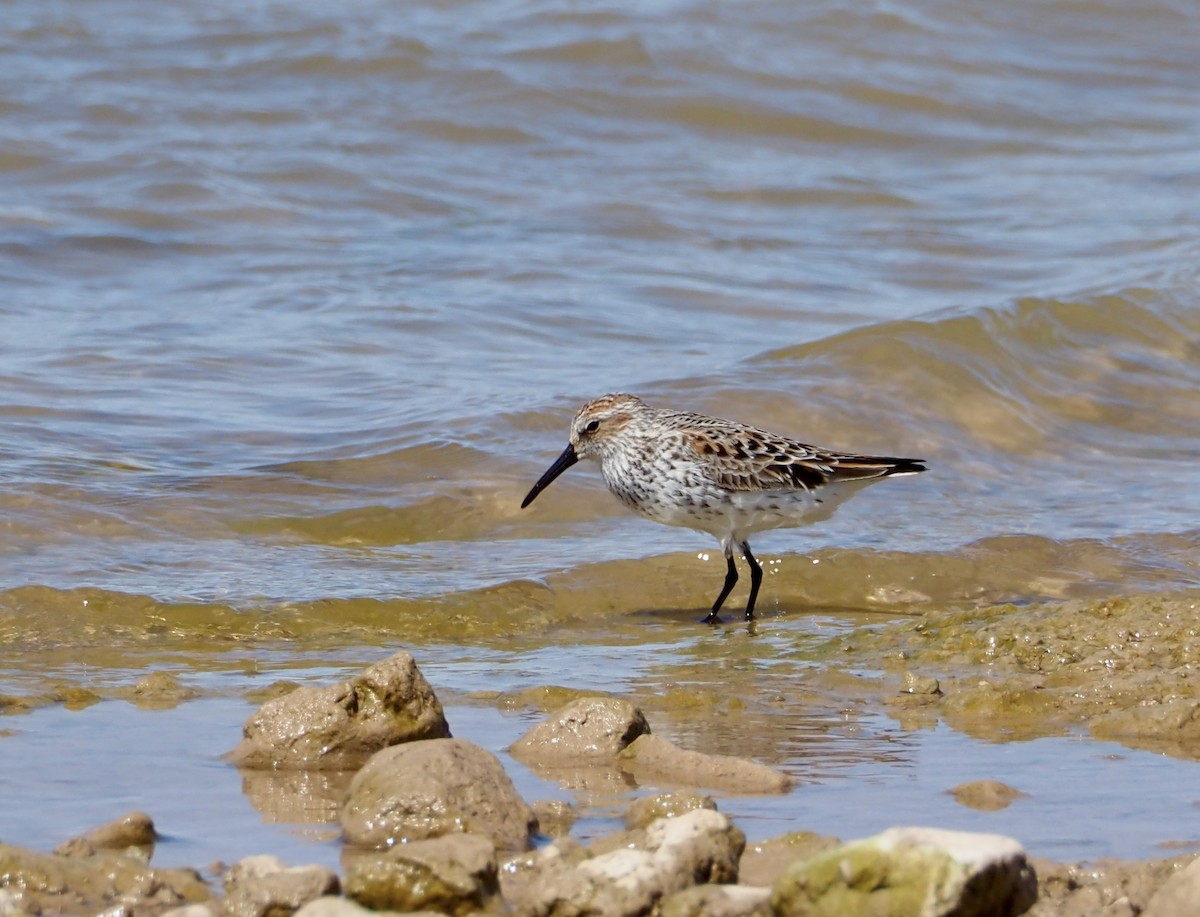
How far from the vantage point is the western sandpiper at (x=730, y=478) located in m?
7.98

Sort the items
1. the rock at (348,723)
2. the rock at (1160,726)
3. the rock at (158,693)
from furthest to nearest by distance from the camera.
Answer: the rock at (158,693) < the rock at (1160,726) < the rock at (348,723)

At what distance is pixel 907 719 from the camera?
18.2 ft

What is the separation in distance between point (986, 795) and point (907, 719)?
0.91 meters

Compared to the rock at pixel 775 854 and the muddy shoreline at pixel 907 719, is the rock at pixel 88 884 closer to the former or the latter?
the muddy shoreline at pixel 907 719

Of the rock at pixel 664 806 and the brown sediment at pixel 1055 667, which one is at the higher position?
the rock at pixel 664 806

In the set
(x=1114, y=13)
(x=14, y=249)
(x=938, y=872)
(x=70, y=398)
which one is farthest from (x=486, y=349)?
(x=1114, y=13)

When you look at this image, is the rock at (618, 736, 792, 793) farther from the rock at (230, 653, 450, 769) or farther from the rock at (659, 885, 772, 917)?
the rock at (659, 885, 772, 917)

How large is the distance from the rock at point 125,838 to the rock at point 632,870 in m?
0.84

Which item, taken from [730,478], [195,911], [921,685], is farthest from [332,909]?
[730,478]

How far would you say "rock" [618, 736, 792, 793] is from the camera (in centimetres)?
469

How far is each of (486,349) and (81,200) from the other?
443 centimetres

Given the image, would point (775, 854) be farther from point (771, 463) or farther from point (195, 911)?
point (771, 463)

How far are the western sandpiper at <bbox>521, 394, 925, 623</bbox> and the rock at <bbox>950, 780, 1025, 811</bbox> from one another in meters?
3.18

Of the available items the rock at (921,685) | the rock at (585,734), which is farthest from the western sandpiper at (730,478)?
the rock at (585,734)
